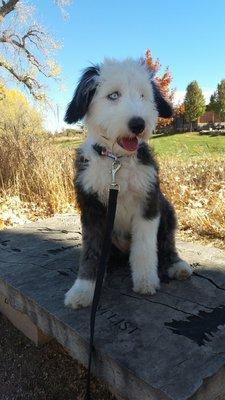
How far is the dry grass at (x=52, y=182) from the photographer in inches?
215

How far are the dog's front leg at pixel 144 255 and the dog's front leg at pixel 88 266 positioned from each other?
0.70ft

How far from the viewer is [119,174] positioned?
2.32m

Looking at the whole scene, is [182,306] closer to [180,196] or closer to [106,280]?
[106,280]

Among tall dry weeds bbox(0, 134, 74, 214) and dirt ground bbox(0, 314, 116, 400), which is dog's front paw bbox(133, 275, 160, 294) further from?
tall dry weeds bbox(0, 134, 74, 214)

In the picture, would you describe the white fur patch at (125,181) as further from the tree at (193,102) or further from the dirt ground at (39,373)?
the tree at (193,102)

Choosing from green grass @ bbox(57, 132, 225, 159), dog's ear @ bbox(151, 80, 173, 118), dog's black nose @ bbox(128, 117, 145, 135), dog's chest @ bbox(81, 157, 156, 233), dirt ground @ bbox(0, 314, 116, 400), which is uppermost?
dog's ear @ bbox(151, 80, 173, 118)

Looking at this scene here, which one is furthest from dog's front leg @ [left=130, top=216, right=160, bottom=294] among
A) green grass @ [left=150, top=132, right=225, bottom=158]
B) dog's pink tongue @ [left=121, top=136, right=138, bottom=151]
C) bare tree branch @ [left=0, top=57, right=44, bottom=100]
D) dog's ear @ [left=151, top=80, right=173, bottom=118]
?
bare tree branch @ [left=0, top=57, right=44, bottom=100]

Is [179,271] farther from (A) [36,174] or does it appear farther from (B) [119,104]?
(A) [36,174]

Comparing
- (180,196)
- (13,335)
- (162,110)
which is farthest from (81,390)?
(180,196)

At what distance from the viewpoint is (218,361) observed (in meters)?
1.80

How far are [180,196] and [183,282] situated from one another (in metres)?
2.99

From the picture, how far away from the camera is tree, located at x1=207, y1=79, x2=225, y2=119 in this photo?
155 ft

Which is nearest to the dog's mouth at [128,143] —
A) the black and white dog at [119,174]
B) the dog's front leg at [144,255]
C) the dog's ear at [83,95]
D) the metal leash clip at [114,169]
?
the black and white dog at [119,174]

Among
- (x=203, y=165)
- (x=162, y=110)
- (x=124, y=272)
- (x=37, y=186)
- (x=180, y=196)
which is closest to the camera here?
(x=162, y=110)
